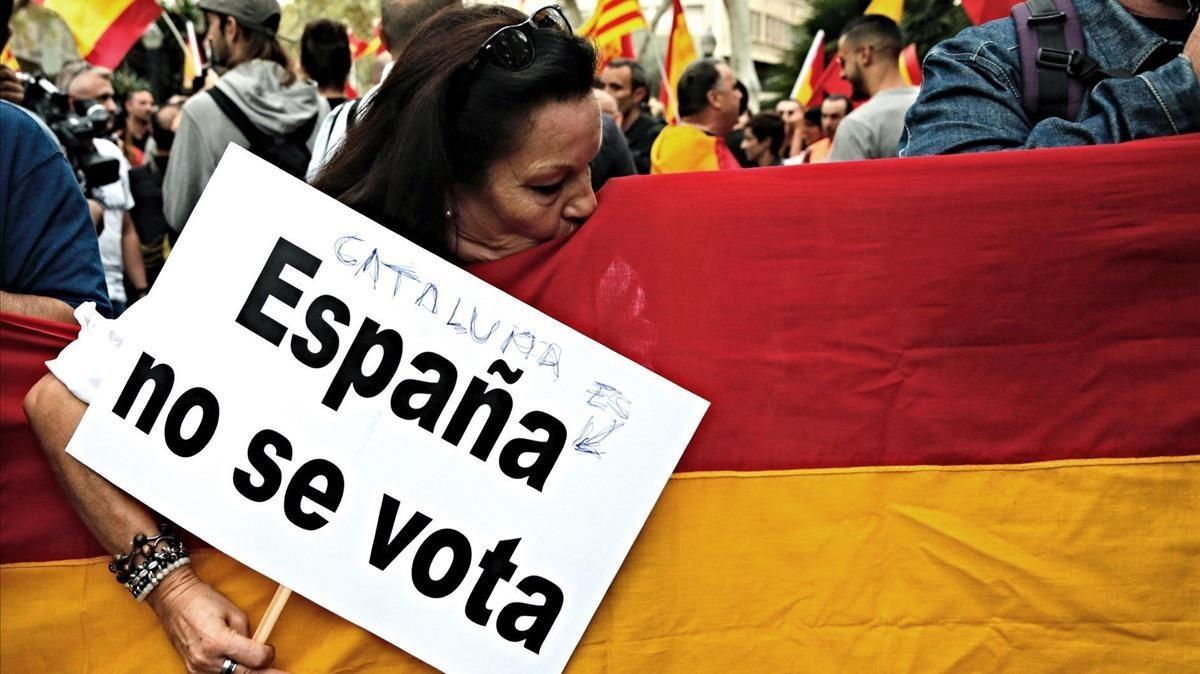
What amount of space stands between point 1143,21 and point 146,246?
6.27 metres

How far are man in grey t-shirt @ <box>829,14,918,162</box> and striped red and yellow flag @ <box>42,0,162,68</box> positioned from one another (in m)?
4.42

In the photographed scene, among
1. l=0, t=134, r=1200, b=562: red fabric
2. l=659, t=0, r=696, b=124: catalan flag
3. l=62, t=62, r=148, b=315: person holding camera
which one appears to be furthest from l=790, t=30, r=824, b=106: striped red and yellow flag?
l=0, t=134, r=1200, b=562: red fabric

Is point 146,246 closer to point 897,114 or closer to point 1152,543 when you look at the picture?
point 897,114

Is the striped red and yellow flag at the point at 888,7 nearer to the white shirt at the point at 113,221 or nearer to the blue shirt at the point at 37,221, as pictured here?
the white shirt at the point at 113,221

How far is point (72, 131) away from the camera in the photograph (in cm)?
555

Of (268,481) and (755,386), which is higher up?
(755,386)

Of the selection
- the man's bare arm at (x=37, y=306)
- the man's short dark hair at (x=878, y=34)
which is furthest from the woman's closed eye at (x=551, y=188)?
the man's short dark hair at (x=878, y=34)

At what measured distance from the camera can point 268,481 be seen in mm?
2035

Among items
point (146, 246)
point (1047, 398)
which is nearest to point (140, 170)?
point (146, 246)

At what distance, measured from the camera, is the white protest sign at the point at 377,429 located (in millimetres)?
2037

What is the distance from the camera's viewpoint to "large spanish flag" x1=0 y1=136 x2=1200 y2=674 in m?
Result: 2.19

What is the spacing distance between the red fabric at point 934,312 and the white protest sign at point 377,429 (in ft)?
0.60

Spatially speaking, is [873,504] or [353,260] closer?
[353,260]

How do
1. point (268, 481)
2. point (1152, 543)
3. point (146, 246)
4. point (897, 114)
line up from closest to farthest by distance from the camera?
point (268, 481), point (1152, 543), point (897, 114), point (146, 246)
